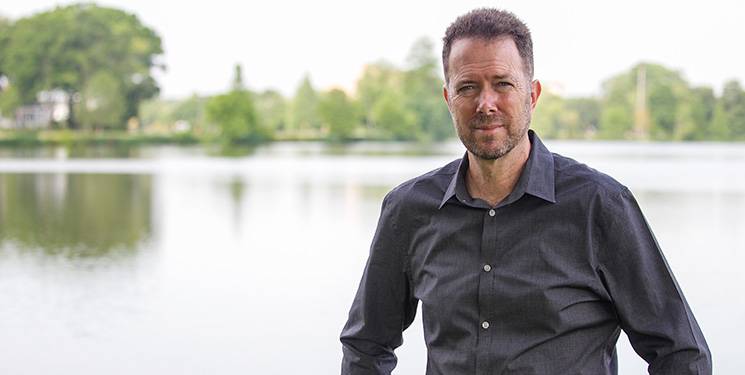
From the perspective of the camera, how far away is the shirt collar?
137 cm

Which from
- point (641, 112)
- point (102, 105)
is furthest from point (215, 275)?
point (641, 112)

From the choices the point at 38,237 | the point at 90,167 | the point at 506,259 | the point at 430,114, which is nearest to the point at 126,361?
the point at 506,259

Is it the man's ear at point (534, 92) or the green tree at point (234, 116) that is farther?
the green tree at point (234, 116)

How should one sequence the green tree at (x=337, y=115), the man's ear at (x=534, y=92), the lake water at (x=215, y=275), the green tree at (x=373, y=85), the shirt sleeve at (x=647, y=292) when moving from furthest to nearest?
the green tree at (x=373, y=85) < the green tree at (x=337, y=115) < the lake water at (x=215, y=275) < the man's ear at (x=534, y=92) < the shirt sleeve at (x=647, y=292)

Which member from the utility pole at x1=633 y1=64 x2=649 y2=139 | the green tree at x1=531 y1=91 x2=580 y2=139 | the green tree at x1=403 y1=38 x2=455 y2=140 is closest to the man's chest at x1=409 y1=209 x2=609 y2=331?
the green tree at x1=531 y1=91 x2=580 y2=139

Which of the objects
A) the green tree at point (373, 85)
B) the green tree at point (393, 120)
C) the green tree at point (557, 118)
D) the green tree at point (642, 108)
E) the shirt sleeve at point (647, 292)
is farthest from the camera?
the green tree at point (373, 85)

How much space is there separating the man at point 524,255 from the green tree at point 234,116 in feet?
184

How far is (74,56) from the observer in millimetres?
65750

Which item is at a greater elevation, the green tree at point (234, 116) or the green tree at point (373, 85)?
the green tree at point (373, 85)

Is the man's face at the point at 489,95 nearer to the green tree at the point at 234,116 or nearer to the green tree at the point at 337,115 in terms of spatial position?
the green tree at the point at 234,116

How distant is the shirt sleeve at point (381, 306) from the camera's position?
150cm

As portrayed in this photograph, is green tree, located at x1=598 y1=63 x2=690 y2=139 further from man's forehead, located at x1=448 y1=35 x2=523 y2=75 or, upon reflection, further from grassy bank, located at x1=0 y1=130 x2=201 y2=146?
man's forehead, located at x1=448 y1=35 x2=523 y2=75

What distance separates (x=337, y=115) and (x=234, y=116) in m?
15.1

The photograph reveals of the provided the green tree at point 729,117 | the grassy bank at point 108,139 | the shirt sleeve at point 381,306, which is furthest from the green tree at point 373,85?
the shirt sleeve at point 381,306
